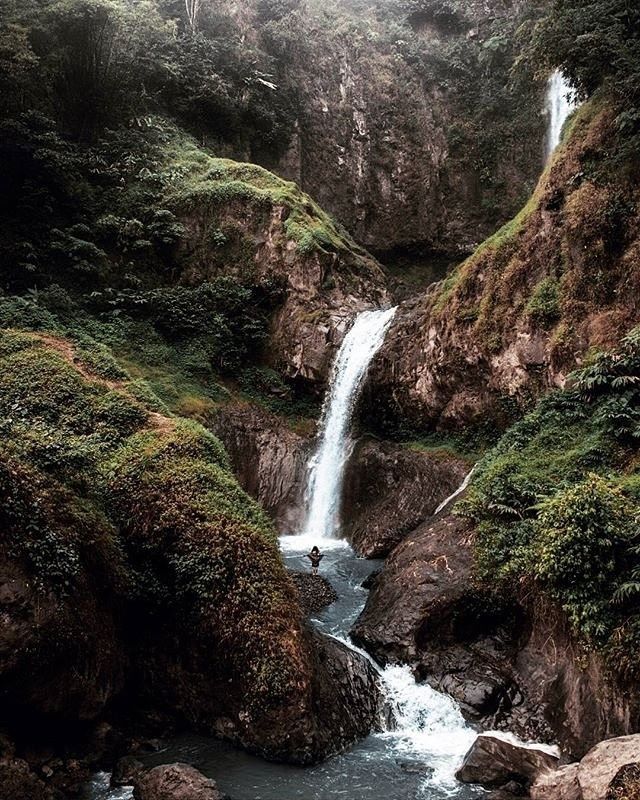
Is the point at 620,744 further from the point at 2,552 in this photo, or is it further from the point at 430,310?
the point at 430,310

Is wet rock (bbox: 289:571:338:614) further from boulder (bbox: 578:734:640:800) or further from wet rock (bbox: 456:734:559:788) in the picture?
boulder (bbox: 578:734:640:800)

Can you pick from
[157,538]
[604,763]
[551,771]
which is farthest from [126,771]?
[604,763]

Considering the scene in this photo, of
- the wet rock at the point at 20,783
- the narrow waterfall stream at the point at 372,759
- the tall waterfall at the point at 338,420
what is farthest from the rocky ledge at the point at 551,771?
the tall waterfall at the point at 338,420

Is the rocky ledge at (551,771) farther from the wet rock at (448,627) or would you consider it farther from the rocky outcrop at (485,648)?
the wet rock at (448,627)

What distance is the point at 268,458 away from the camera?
61.6 feet

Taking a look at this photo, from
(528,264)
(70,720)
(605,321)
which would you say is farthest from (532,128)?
(70,720)

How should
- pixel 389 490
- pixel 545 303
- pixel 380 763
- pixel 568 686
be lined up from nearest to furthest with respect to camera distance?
pixel 380 763 → pixel 568 686 → pixel 545 303 → pixel 389 490

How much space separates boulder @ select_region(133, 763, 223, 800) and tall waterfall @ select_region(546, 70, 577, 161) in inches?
1126

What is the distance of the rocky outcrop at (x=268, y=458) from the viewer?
18.0 metres

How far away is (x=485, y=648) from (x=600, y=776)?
3.48 m

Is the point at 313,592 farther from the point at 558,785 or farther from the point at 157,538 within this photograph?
the point at 558,785

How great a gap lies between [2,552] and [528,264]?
14.1 m

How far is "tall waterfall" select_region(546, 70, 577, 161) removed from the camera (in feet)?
87.6

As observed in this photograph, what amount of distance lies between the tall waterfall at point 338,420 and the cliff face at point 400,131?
13364 millimetres
